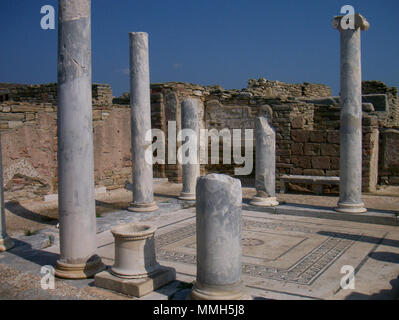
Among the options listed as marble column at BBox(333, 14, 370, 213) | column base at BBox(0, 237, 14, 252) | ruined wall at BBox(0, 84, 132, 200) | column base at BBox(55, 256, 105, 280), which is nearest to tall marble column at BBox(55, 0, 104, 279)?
column base at BBox(55, 256, 105, 280)

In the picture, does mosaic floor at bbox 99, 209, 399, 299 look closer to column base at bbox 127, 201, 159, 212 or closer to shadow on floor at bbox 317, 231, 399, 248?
shadow on floor at bbox 317, 231, 399, 248

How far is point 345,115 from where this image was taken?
26.4 feet

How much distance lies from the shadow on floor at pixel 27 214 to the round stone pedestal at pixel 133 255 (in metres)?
3.39

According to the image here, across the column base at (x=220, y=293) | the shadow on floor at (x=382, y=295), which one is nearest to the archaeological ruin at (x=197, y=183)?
the column base at (x=220, y=293)

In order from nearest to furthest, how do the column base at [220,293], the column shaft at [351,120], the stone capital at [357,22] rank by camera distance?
the column base at [220,293], the stone capital at [357,22], the column shaft at [351,120]

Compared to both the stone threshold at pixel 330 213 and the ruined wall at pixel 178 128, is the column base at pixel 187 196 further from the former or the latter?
the ruined wall at pixel 178 128

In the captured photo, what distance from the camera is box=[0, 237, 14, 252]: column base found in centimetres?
580

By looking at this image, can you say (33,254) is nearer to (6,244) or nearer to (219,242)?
(6,244)

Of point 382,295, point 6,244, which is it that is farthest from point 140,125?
point 382,295

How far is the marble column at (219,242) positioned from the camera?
12.9ft

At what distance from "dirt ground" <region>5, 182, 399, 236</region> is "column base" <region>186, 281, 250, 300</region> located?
3.76 m

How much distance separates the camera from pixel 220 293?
3.89 metres

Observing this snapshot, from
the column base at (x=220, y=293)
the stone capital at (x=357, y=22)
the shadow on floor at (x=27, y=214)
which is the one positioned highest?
the stone capital at (x=357, y=22)

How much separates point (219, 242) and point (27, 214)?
5.50 meters
